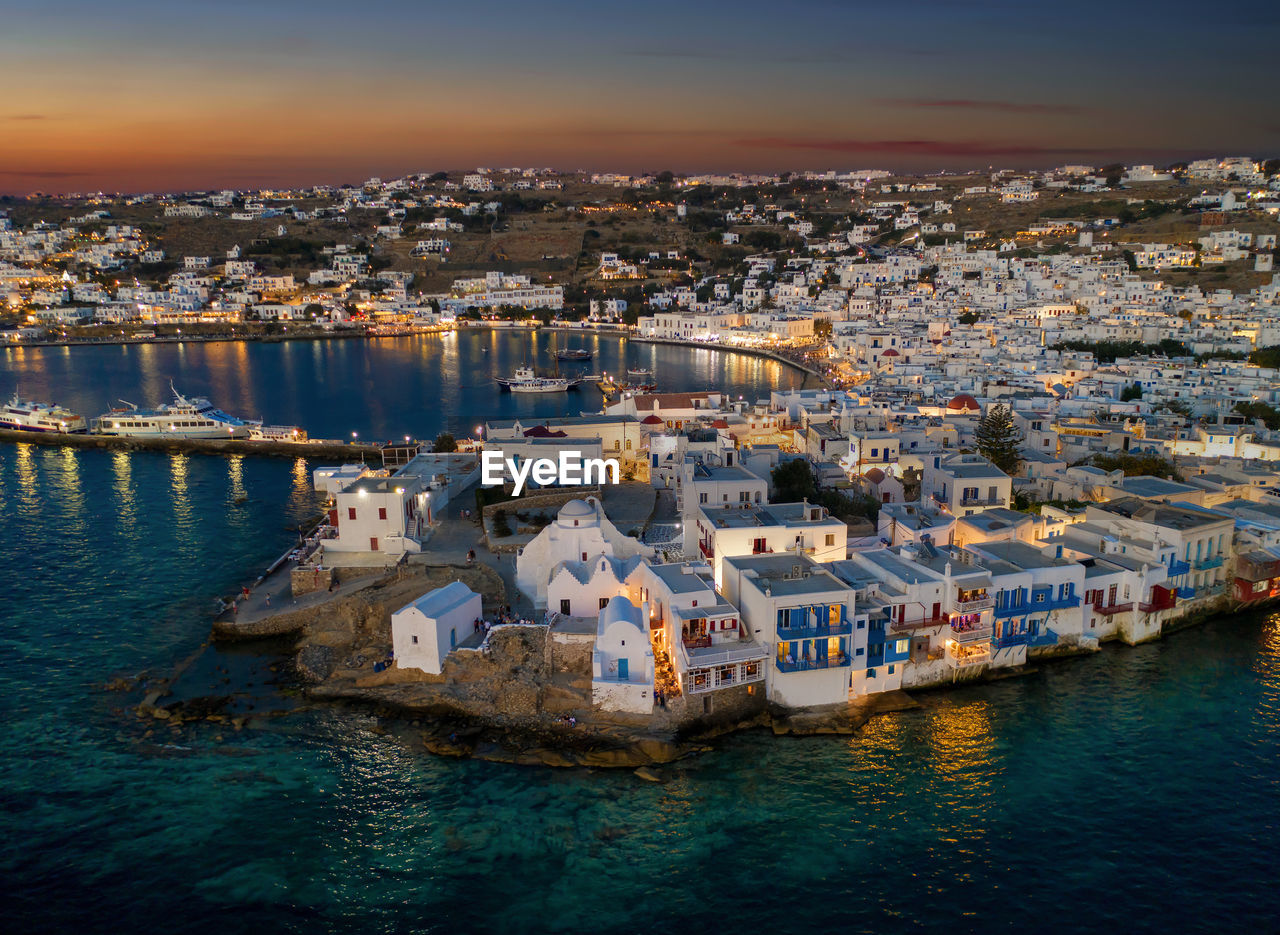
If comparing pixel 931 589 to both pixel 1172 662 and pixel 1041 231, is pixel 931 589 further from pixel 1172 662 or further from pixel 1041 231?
pixel 1041 231

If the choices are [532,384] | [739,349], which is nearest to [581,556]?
[532,384]

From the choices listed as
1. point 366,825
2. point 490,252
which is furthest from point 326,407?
point 490,252

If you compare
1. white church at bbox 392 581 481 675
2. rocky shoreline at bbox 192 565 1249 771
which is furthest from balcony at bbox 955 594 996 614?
white church at bbox 392 581 481 675

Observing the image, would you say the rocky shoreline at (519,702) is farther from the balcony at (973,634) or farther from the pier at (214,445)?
the pier at (214,445)

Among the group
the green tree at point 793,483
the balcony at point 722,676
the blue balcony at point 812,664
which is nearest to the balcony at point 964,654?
the blue balcony at point 812,664

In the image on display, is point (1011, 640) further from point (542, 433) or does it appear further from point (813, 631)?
point (542, 433)

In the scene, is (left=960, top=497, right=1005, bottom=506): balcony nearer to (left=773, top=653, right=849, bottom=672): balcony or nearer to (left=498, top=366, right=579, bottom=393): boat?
A: (left=773, top=653, right=849, bottom=672): balcony
